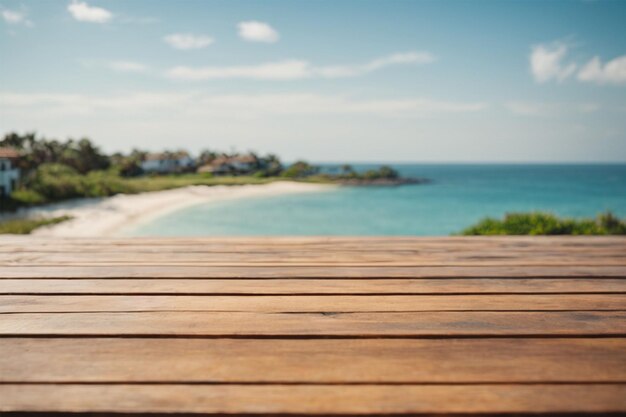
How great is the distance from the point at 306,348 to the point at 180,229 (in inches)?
653

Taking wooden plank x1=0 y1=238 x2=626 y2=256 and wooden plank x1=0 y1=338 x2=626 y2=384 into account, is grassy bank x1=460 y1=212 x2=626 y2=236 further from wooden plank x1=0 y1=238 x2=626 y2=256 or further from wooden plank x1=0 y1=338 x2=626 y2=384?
wooden plank x1=0 y1=338 x2=626 y2=384

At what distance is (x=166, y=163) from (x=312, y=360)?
197 feet

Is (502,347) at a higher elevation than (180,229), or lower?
higher

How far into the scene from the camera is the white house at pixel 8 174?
18812mm

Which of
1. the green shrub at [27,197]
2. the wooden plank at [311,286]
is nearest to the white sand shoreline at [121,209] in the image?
the green shrub at [27,197]

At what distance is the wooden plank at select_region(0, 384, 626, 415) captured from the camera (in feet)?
2.72

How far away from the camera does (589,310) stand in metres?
1.36

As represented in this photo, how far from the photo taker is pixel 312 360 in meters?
1.02

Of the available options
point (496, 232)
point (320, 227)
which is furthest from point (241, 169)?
point (496, 232)

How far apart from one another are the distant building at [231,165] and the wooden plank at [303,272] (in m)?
45.2

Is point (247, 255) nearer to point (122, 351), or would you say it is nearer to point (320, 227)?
point (122, 351)

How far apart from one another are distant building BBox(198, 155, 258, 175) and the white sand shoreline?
48.1 feet

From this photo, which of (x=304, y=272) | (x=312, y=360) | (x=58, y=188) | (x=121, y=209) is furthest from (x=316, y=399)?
(x=58, y=188)

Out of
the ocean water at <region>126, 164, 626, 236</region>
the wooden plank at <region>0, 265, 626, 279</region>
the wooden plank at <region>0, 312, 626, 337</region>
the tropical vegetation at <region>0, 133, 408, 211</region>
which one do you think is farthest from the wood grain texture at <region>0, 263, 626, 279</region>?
the tropical vegetation at <region>0, 133, 408, 211</region>
